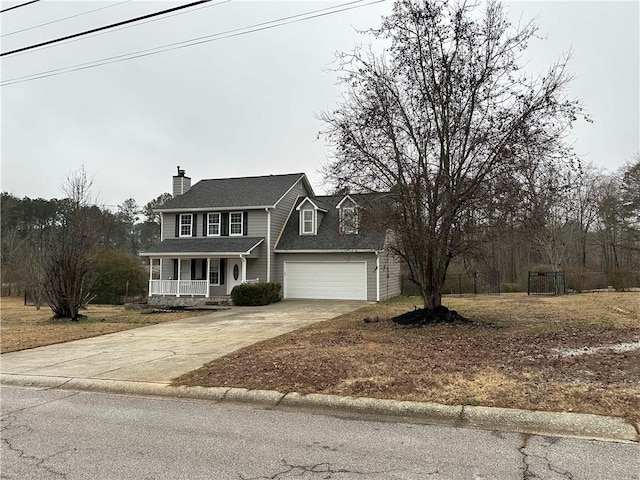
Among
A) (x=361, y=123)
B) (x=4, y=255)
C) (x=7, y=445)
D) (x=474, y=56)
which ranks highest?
(x=474, y=56)

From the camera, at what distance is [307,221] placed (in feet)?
81.8

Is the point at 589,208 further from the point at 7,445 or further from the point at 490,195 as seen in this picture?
the point at 7,445

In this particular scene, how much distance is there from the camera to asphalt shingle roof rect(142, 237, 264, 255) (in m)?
23.1

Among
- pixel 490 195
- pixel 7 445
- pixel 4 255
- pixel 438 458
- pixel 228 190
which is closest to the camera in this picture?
pixel 438 458

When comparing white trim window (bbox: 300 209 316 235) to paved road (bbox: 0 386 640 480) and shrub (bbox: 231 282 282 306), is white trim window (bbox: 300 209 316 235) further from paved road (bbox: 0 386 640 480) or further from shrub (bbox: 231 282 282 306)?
paved road (bbox: 0 386 640 480)

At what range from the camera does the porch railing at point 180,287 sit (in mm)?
23781

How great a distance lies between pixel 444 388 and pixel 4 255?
4219 centimetres

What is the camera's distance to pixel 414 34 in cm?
1161

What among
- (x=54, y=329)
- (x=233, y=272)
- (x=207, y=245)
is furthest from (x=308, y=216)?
(x=54, y=329)

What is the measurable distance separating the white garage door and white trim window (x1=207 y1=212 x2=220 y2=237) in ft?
14.7

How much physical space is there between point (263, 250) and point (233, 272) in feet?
6.94

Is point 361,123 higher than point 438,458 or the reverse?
higher

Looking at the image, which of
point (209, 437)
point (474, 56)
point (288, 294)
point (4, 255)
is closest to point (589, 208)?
point (288, 294)

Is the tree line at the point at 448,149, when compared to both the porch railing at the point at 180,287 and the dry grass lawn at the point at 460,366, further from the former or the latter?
the porch railing at the point at 180,287
